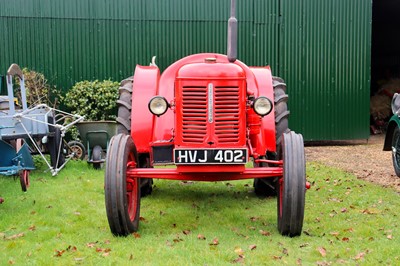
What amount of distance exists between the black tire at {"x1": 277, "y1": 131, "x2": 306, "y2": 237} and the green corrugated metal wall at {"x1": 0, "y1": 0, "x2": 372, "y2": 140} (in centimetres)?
737

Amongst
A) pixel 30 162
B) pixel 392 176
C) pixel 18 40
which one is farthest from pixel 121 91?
pixel 18 40

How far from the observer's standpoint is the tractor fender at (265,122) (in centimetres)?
587

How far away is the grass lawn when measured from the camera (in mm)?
4332

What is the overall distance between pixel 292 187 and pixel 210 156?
777mm

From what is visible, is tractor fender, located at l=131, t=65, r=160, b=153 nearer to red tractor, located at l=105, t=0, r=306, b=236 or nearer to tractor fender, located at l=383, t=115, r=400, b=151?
red tractor, located at l=105, t=0, r=306, b=236

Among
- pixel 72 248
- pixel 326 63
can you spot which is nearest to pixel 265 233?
pixel 72 248

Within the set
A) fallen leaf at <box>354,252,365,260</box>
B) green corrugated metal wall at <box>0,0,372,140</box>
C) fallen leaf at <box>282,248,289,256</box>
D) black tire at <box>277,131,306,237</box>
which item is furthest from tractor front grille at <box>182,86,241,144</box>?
green corrugated metal wall at <box>0,0,372,140</box>

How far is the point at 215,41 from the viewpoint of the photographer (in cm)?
1191

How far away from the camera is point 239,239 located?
4836mm

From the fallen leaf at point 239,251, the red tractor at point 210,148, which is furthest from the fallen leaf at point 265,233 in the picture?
the fallen leaf at point 239,251

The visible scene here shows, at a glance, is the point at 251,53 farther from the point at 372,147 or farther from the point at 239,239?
the point at 239,239

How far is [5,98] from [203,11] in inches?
199

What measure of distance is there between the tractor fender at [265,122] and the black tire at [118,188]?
5.12 feet

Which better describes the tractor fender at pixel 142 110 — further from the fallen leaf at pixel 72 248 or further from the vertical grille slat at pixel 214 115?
the fallen leaf at pixel 72 248
